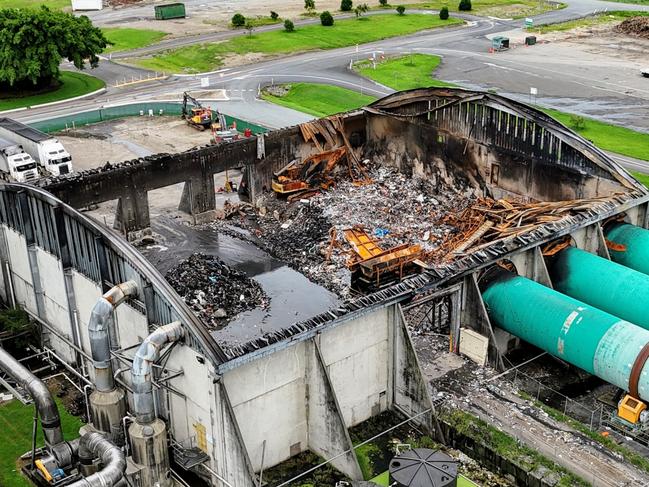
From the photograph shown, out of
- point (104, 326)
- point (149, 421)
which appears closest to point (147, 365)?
point (149, 421)

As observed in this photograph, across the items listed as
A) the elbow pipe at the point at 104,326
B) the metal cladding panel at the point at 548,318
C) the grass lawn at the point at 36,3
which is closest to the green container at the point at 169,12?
the grass lawn at the point at 36,3

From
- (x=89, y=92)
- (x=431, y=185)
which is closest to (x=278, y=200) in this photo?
(x=431, y=185)

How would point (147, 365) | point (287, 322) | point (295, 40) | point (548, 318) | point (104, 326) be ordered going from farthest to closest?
point (295, 40) < point (287, 322) < point (548, 318) < point (104, 326) < point (147, 365)

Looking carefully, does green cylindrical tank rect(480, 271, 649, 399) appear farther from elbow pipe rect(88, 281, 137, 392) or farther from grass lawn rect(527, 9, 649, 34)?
grass lawn rect(527, 9, 649, 34)

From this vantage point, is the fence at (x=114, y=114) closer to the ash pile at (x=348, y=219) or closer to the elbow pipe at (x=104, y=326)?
the ash pile at (x=348, y=219)

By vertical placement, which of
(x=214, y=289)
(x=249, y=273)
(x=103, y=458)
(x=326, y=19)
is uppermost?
(x=326, y=19)

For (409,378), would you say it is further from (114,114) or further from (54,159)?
(114,114)

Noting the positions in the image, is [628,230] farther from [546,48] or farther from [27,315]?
[546,48]
